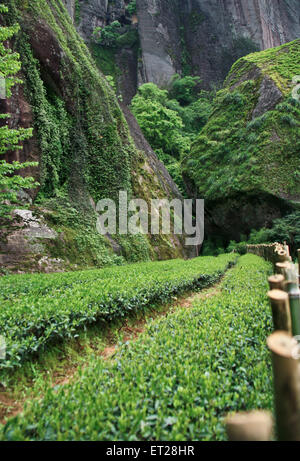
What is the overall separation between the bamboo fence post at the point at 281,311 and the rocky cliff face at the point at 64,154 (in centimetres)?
915

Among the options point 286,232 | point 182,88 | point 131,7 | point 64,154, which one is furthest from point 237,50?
point 64,154

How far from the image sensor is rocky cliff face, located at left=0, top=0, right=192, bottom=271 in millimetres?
10406

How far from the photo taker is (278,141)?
21.6 m

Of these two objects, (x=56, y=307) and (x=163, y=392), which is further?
(x=56, y=307)

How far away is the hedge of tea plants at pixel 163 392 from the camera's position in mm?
1783

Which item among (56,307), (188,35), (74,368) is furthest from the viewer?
(188,35)

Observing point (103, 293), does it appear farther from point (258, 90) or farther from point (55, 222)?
point (258, 90)

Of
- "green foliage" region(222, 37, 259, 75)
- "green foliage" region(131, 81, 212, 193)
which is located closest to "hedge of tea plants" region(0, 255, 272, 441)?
"green foliage" region(131, 81, 212, 193)

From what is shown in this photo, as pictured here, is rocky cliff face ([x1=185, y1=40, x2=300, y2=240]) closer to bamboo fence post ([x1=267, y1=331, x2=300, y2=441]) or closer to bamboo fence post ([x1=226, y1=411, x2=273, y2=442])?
bamboo fence post ([x1=267, y1=331, x2=300, y2=441])

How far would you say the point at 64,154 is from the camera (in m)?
13.7

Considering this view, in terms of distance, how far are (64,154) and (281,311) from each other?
1379 cm

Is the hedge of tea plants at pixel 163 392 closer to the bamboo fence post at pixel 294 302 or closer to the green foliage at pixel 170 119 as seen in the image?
the bamboo fence post at pixel 294 302

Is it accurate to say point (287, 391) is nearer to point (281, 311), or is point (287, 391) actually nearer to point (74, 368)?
point (281, 311)

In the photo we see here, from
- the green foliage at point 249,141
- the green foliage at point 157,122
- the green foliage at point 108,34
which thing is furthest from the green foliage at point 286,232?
the green foliage at point 108,34
